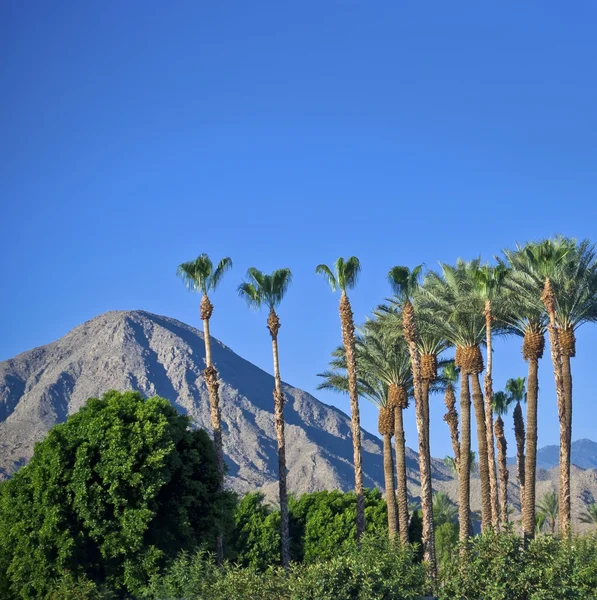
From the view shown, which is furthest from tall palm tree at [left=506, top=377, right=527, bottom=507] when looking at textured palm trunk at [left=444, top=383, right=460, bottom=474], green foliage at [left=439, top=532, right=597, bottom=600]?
green foliage at [left=439, top=532, right=597, bottom=600]

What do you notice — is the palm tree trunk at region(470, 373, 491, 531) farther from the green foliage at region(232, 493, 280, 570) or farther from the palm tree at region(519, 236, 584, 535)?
the green foliage at region(232, 493, 280, 570)

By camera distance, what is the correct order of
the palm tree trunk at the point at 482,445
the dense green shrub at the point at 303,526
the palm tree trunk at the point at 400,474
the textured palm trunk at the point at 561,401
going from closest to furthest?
the textured palm trunk at the point at 561,401, the palm tree trunk at the point at 482,445, the palm tree trunk at the point at 400,474, the dense green shrub at the point at 303,526

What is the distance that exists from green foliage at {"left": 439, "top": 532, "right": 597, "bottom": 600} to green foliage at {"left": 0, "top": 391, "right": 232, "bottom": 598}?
14.1m

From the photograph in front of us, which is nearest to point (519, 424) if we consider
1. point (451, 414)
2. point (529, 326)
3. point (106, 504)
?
point (451, 414)

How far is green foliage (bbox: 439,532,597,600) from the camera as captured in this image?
25.7 m

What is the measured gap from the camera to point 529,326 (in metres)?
47.1

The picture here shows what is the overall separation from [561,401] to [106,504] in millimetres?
20934

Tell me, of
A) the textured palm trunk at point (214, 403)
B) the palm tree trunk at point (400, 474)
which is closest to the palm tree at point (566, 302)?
the palm tree trunk at point (400, 474)

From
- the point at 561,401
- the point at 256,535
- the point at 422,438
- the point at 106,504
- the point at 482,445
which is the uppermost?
the point at 561,401

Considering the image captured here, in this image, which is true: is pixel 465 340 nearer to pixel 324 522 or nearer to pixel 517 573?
pixel 324 522

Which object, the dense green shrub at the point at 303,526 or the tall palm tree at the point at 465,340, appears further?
the dense green shrub at the point at 303,526

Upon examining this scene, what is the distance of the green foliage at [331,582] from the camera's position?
25.5 metres

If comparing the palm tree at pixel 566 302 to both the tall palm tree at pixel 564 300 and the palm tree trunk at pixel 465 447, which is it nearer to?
the tall palm tree at pixel 564 300

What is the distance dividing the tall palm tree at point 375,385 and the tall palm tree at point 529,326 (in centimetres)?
A: 830
